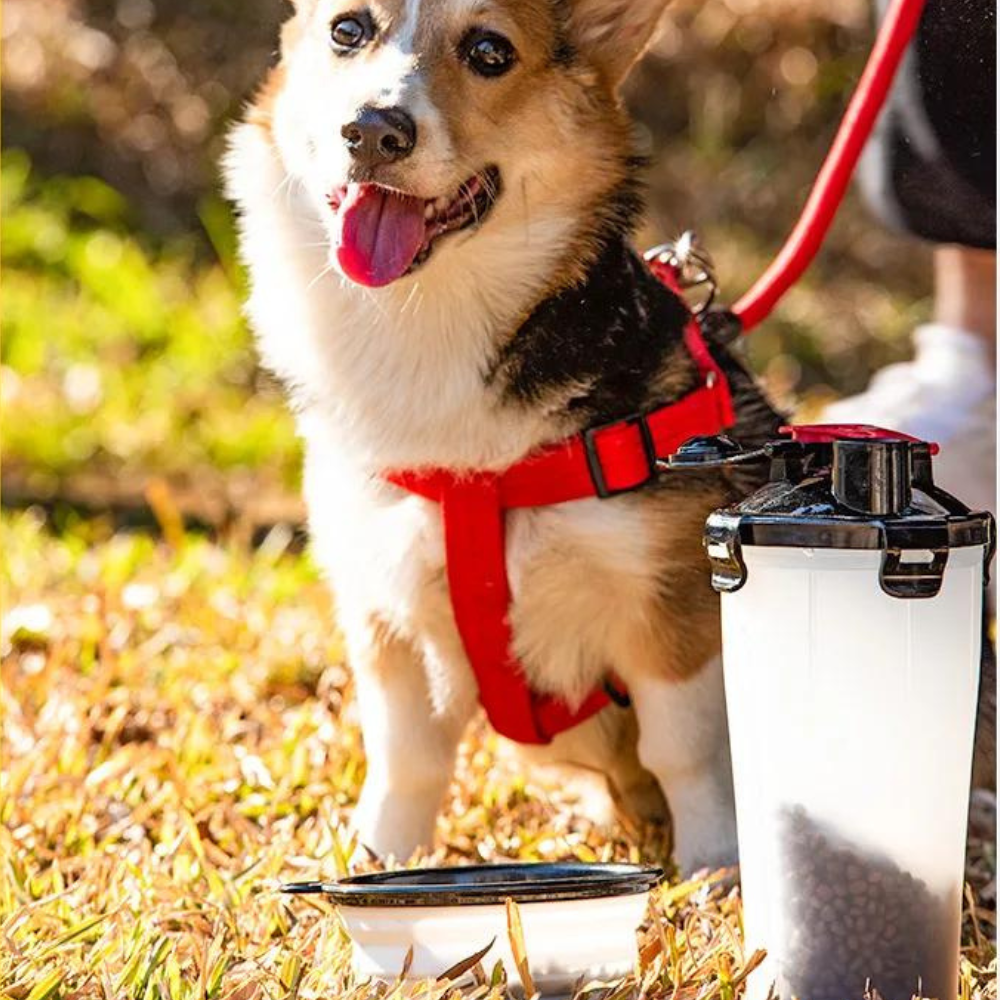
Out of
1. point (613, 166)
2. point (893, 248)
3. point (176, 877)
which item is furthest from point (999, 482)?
point (893, 248)

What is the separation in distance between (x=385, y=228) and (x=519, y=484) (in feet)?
1.45

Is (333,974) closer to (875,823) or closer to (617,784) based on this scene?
(875,823)

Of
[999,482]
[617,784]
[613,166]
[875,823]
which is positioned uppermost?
[613,166]

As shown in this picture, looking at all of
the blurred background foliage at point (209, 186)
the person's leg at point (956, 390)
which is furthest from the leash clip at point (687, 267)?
the blurred background foliage at point (209, 186)

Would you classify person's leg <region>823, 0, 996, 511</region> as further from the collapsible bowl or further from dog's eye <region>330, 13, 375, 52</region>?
the collapsible bowl

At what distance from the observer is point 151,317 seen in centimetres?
671

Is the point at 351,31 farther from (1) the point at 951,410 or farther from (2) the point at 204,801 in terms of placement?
(1) the point at 951,410

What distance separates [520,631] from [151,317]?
13.4 ft

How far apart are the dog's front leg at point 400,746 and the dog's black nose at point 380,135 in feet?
2.73

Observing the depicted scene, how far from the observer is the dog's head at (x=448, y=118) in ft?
8.90

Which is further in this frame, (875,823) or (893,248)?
(893,248)

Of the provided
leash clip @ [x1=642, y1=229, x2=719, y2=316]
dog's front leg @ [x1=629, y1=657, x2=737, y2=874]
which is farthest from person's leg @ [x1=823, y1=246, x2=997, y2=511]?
dog's front leg @ [x1=629, y1=657, x2=737, y2=874]

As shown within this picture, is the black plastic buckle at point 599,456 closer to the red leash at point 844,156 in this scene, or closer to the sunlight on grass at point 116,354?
the red leash at point 844,156

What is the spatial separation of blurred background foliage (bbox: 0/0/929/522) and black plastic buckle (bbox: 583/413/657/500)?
347 centimetres
